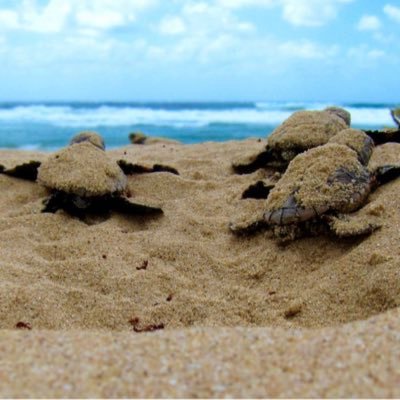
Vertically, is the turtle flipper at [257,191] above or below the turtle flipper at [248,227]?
above

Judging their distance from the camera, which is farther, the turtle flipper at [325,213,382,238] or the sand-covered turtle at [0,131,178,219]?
the sand-covered turtle at [0,131,178,219]

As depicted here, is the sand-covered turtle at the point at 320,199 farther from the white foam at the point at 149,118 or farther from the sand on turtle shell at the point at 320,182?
the white foam at the point at 149,118

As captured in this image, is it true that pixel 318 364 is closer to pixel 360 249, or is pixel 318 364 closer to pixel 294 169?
pixel 360 249

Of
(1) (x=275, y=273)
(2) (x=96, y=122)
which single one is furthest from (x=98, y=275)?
(2) (x=96, y=122)

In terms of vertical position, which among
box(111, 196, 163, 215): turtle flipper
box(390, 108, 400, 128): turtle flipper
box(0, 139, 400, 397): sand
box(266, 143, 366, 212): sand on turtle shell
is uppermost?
box(390, 108, 400, 128): turtle flipper

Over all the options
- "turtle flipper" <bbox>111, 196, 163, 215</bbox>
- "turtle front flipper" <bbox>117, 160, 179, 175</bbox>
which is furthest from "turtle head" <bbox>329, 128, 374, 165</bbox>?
"turtle front flipper" <bbox>117, 160, 179, 175</bbox>

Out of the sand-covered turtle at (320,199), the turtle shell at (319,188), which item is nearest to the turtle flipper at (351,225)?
the sand-covered turtle at (320,199)

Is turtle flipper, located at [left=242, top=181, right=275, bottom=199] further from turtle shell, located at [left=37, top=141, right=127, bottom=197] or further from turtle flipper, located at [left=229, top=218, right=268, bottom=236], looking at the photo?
turtle shell, located at [left=37, top=141, right=127, bottom=197]
